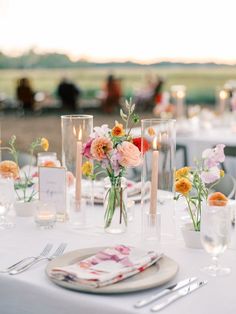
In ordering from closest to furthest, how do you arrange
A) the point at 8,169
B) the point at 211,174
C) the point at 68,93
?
the point at 211,174 < the point at 8,169 < the point at 68,93

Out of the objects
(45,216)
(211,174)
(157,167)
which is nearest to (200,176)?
(211,174)

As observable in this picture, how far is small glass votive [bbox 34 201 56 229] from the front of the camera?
2264 millimetres

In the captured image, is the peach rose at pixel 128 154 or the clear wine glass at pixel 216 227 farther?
the peach rose at pixel 128 154

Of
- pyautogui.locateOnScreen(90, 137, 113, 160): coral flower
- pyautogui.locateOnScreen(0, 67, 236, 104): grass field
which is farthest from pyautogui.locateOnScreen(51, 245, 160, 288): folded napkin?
pyautogui.locateOnScreen(0, 67, 236, 104): grass field

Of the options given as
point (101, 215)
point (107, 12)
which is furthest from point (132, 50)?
point (101, 215)

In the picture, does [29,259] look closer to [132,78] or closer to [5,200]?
[5,200]

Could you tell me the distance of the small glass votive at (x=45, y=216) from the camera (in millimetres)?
2264

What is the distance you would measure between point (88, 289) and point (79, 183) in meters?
0.73

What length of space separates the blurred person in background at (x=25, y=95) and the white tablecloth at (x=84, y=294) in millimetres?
12495

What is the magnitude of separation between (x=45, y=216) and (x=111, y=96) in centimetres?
1274

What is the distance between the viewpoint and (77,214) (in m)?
2.32

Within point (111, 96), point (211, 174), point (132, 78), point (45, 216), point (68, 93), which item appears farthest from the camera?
point (132, 78)

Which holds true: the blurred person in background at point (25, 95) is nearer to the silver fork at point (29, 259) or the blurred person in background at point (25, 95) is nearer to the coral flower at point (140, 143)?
the coral flower at point (140, 143)

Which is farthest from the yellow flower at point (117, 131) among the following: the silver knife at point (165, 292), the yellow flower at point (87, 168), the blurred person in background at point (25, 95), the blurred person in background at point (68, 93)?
the blurred person in background at point (68, 93)
